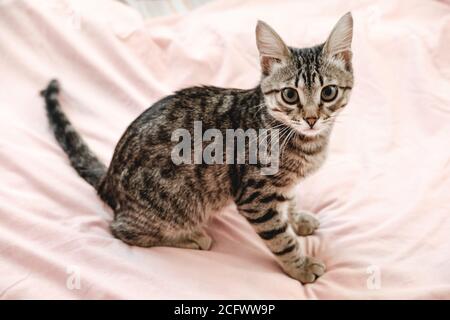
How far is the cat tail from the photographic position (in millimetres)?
1627

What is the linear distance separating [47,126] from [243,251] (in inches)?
39.3

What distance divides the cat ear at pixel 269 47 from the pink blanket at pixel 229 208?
57 centimetres

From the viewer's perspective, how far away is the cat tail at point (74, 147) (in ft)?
5.34

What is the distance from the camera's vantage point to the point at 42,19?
2053 millimetres

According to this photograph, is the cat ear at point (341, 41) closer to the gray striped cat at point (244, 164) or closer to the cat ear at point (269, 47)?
the gray striped cat at point (244, 164)

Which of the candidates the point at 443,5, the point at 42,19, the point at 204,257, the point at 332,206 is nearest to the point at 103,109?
the point at 42,19

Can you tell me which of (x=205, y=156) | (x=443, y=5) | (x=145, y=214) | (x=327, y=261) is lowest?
(x=327, y=261)

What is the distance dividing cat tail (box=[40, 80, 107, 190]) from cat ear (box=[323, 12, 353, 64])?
0.92m

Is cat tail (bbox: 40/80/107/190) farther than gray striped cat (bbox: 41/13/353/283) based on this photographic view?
Yes

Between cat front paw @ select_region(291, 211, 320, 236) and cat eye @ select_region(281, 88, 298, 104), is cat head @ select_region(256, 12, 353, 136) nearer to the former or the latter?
cat eye @ select_region(281, 88, 298, 104)

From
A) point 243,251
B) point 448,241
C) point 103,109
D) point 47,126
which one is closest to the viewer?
point 448,241

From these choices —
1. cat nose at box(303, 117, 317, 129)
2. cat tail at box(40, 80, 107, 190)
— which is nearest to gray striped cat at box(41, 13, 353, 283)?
cat nose at box(303, 117, 317, 129)
